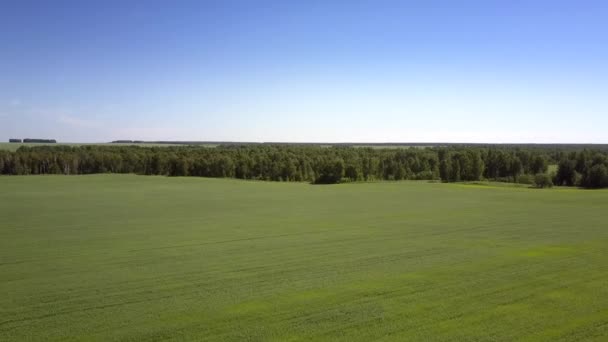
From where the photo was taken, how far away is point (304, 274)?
65.5 feet

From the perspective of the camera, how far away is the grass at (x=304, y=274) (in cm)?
1408

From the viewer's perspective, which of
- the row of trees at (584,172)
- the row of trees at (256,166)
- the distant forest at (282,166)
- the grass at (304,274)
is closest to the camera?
the grass at (304,274)

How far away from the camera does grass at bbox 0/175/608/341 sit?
14.1 meters

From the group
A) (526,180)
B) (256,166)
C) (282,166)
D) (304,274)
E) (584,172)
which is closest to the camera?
(304,274)

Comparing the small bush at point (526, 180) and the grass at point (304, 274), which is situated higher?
the grass at point (304, 274)

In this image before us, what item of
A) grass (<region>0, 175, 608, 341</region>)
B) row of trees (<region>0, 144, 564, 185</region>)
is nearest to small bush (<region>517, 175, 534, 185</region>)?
row of trees (<region>0, 144, 564, 185</region>)

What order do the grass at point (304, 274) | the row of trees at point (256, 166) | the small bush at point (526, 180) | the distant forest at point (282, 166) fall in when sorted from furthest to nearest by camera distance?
the row of trees at point (256, 166) < the distant forest at point (282, 166) < the small bush at point (526, 180) < the grass at point (304, 274)

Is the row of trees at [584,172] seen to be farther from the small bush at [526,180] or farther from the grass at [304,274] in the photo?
the grass at [304,274]

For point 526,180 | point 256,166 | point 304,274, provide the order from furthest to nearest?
point 256,166
point 526,180
point 304,274

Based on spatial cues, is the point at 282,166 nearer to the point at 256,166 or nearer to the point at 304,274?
the point at 256,166

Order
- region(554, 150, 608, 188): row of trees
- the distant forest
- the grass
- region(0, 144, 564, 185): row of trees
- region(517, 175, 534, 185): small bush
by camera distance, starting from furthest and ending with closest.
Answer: region(0, 144, 564, 185): row of trees < the distant forest < region(517, 175, 534, 185): small bush < region(554, 150, 608, 188): row of trees < the grass

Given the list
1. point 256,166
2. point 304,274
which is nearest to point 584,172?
point 256,166

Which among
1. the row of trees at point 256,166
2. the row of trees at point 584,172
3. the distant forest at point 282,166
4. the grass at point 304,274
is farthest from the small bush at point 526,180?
the grass at point 304,274

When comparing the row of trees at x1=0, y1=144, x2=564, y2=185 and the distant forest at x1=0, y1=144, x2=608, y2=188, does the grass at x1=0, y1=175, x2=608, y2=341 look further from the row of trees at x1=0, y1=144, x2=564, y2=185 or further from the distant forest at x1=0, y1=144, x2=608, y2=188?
the row of trees at x1=0, y1=144, x2=564, y2=185
